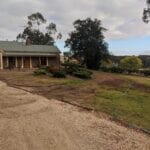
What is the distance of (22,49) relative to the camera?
51250 millimetres

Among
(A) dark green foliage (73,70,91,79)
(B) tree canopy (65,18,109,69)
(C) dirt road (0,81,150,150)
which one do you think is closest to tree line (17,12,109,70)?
(B) tree canopy (65,18,109,69)

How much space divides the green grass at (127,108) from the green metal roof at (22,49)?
101 feet

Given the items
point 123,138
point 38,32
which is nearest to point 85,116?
point 123,138

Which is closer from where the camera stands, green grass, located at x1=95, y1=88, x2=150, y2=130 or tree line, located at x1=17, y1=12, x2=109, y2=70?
green grass, located at x1=95, y1=88, x2=150, y2=130

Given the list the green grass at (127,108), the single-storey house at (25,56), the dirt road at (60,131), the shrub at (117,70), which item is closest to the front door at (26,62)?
the single-storey house at (25,56)

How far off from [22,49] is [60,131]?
4137cm

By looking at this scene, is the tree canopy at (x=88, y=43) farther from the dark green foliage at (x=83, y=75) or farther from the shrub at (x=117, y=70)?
the dark green foliage at (x=83, y=75)

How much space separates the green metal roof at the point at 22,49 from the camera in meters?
49.8

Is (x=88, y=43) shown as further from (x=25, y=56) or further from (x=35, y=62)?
(x=25, y=56)

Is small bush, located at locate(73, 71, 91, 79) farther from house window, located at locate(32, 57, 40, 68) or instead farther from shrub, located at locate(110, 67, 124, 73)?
house window, located at locate(32, 57, 40, 68)

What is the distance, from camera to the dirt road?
9625 mm

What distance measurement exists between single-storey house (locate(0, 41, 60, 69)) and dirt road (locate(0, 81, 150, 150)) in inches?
1326

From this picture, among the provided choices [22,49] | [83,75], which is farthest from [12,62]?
[83,75]

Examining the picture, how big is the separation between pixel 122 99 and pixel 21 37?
191 feet
